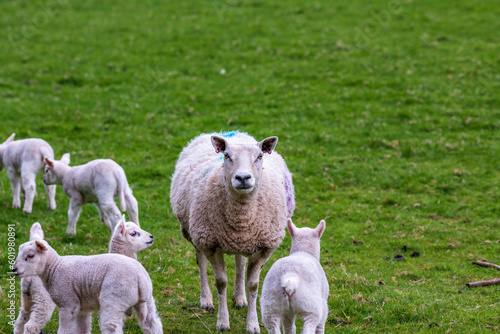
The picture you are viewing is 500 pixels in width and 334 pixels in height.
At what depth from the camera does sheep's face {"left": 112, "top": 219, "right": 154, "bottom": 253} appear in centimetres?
693

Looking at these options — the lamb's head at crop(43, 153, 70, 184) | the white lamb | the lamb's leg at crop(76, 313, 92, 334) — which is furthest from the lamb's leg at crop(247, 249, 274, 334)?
the lamb's head at crop(43, 153, 70, 184)

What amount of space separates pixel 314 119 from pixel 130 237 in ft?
32.4

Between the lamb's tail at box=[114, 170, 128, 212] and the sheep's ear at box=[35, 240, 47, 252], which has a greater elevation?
the sheep's ear at box=[35, 240, 47, 252]

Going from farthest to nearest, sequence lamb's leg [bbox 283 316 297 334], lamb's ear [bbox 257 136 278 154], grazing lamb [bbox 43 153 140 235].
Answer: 1. grazing lamb [bbox 43 153 140 235]
2. lamb's ear [bbox 257 136 278 154]
3. lamb's leg [bbox 283 316 297 334]

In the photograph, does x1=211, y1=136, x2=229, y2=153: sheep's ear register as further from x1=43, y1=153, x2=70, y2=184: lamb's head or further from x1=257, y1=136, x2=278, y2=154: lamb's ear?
x1=43, y1=153, x2=70, y2=184: lamb's head

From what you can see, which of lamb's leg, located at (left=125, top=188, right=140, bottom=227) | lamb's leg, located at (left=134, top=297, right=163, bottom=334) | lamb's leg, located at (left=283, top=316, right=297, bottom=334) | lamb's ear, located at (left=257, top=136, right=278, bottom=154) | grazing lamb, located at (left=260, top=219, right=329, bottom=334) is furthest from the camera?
lamb's leg, located at (left=125, top=188, right=140, bottom=227)

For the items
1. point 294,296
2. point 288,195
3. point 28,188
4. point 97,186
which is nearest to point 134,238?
point 294,296

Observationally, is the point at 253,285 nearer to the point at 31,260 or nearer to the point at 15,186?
the point at 31,260

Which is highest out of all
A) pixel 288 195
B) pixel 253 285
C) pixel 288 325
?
pixel 288 195

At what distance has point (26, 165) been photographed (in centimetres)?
1137

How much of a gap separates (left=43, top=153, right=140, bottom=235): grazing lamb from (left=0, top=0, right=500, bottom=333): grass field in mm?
583

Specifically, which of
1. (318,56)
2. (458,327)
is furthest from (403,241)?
(318,56)

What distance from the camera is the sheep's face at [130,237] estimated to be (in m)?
6.93

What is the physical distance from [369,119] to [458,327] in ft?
31.1
